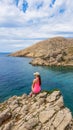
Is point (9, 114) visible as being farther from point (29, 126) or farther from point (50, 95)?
point (50, 95)

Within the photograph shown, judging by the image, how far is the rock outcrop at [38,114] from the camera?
74.7ft

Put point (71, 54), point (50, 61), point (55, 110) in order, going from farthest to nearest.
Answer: point (71, 54) < point (50, 61) < point (55, 110)

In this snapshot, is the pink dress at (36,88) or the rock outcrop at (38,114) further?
the pink dress at (36,88)

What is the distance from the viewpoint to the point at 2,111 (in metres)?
26.5

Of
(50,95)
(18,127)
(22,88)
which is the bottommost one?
(22,88)

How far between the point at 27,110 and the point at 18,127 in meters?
3.43

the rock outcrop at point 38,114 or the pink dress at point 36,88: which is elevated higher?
the pink dress at point 36,88

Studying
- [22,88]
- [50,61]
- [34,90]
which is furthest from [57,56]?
[34,90]

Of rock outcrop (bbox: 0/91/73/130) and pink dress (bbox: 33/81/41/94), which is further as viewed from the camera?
pink dress (bbox: 33/81/41/94)

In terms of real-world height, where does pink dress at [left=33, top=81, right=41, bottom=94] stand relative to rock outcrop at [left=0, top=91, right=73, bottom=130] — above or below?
above

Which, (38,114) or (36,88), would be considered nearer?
(38,114)

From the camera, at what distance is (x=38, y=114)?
2456 centimetres

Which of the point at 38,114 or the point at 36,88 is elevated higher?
the point at 36,88

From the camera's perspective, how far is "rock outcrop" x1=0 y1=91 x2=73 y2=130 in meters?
22.8
